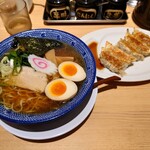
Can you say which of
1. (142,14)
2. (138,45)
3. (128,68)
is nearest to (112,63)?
(128,68)

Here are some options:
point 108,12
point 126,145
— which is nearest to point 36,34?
point 108,12

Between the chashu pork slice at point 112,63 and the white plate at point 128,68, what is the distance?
0.02 metres

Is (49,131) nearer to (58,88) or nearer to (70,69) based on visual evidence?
(58,88)

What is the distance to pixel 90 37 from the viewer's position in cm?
116

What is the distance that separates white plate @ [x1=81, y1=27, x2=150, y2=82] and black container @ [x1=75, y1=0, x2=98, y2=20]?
Result: 0.12 meters

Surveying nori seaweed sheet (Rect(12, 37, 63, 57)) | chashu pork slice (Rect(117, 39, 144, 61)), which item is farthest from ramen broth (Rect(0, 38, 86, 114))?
chashu pork slice (Rect(117, 39, 144, 61))

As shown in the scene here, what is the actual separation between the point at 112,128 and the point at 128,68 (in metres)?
0.35

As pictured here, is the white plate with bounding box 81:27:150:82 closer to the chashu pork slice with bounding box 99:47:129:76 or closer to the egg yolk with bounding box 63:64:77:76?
the chashu pork slice with bounding box 99:47:129:76

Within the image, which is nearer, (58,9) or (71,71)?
(71,71)

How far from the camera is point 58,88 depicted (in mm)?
862

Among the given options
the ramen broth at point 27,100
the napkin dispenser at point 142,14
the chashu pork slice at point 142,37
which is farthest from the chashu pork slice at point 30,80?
the napkin dispenser at point 142,14

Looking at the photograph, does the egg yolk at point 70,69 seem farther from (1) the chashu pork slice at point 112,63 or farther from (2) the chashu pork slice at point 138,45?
(2) the chashu pork slice at point 138,45

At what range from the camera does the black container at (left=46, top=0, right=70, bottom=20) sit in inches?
45.3

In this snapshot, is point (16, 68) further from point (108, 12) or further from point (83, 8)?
Result: point (108, 12)
